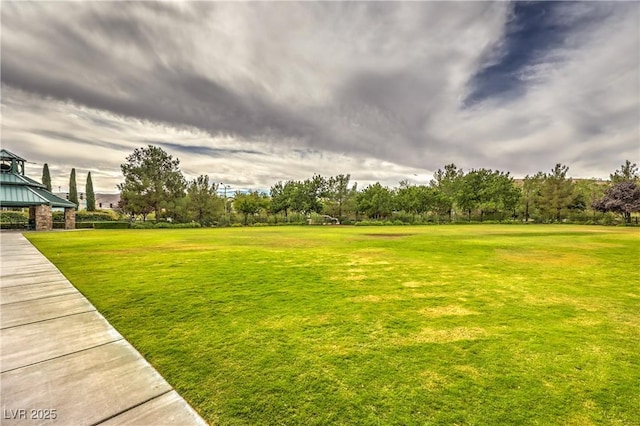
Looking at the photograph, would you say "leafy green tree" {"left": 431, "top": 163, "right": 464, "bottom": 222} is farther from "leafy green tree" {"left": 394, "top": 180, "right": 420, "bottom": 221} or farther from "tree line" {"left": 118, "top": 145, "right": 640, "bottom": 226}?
"leafy green tree" {"left": 394, "top": 180, "right": 420, "bottom": 221}

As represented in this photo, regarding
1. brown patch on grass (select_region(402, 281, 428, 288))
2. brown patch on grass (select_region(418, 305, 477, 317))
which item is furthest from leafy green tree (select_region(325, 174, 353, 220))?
→ brown patch on grass (select_region(418, 305, 477, 317))

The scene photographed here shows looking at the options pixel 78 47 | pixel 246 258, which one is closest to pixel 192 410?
pixel 246 258

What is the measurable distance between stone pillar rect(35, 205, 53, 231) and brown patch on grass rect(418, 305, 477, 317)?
3793cm

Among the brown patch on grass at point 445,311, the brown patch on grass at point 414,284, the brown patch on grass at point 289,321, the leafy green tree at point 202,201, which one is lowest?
the brown patch on grass at point 414,284

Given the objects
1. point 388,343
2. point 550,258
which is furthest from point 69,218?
point 550,258

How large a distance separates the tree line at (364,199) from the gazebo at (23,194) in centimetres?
1060

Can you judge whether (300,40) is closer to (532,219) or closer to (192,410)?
(192,410)

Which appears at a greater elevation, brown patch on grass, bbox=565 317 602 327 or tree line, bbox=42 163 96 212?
tree line, bbox=42 163 96 212

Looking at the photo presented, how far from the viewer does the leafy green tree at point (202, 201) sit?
136ft

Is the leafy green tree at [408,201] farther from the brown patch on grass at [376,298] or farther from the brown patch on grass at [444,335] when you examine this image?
the brown patch on grass at [444,335]

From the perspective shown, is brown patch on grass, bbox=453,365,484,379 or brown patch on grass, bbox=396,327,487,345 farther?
brown patch on grass, bbox=396,327,487,345

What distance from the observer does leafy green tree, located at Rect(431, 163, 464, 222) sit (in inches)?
2088

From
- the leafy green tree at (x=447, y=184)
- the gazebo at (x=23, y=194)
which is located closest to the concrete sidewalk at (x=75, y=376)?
the gazebo at (x=23, y=194)

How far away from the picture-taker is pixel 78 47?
1422 centimetres
